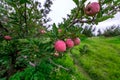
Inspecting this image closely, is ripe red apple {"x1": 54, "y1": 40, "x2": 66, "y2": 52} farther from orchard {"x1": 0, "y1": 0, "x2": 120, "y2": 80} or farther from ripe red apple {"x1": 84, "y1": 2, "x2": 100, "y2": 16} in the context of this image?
ripe red apple {"x1": 84, "y1": 2, "x2": 100, "y2": 16}

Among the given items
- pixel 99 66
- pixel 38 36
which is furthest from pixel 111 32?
pixel 38 36

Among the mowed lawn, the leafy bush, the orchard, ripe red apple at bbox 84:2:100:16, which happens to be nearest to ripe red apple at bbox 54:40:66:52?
the orchard

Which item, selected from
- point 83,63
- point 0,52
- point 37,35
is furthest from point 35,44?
point 83,63

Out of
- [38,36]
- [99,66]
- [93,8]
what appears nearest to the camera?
[93,8]

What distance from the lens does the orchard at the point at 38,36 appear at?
244cm

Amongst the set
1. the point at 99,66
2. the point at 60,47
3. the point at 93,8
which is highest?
the point at 93,8

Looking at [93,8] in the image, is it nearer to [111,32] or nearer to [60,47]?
[60,47]

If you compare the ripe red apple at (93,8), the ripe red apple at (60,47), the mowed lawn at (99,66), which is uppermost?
the ripe red apple at (93,8)

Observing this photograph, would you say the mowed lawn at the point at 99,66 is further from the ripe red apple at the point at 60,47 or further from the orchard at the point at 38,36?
the ripe red apple at the point at 60,47

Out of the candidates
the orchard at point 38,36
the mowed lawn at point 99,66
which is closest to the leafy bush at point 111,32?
the mowed lawn at point 99,66

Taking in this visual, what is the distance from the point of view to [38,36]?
361cm

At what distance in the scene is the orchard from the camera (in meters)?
2.44

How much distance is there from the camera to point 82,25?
8.55ft

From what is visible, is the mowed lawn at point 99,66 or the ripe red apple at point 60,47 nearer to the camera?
the ripe red apple at point 60,47
